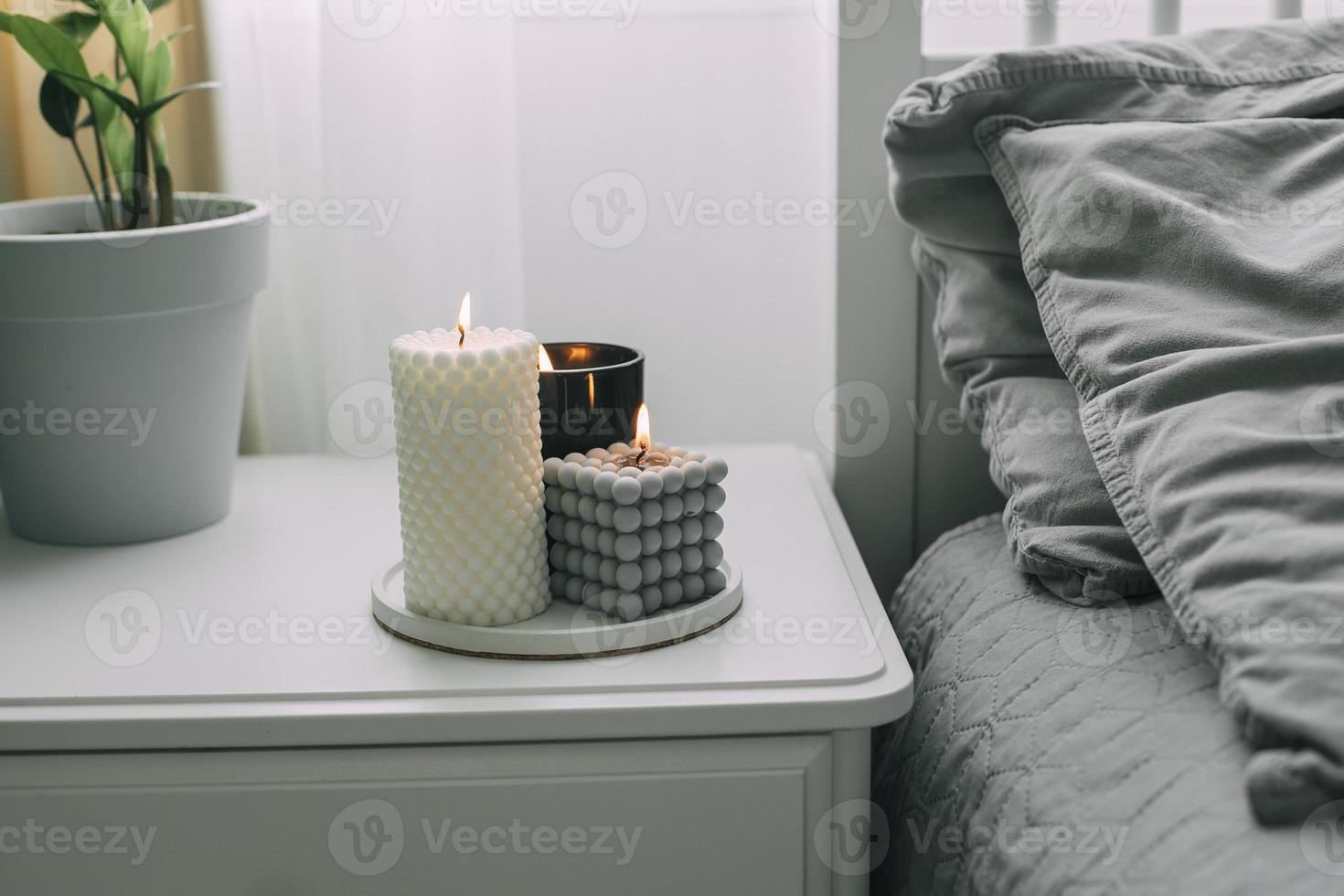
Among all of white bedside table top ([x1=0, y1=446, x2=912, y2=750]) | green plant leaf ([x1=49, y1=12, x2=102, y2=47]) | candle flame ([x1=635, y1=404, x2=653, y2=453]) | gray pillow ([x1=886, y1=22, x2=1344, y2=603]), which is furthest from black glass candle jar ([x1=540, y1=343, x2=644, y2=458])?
green plant leaf ([x1=49, y1=12, x2=102, y2=47])

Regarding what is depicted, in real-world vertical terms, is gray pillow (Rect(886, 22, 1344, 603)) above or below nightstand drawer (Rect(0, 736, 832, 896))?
above

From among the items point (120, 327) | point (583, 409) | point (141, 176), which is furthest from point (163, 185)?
point (583, 409)

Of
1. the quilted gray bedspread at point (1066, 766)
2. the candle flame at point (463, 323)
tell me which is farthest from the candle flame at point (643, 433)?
the quilted gray bedspread at point (1066, 766)

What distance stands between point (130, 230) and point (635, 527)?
1.48 feet

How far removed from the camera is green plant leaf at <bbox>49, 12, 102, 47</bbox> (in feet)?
2.93

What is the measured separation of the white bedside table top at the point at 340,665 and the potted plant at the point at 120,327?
0.04 metres

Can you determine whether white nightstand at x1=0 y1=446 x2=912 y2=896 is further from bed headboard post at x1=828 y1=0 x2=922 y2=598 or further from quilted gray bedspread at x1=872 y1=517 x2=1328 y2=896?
bed headboard post at x1=828 y1=0 x2=922 y2=598

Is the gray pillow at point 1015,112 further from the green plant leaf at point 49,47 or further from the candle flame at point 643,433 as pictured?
the green plant leaf at point 49,47

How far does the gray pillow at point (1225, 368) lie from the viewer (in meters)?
0.53

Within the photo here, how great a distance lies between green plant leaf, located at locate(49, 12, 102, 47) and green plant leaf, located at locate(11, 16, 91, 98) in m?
0.05

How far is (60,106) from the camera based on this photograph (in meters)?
0.91

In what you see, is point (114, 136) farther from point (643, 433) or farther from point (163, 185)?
point (643, 433)

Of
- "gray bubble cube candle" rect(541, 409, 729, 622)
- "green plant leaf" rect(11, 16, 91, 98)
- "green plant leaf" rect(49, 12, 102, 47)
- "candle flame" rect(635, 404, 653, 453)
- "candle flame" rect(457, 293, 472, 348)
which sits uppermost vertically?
"green plant leaf" rect(49, 12, 102, 47)

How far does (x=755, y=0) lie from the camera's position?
1066mm
